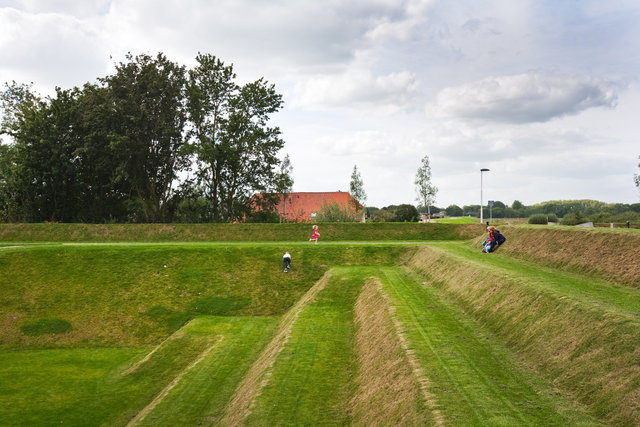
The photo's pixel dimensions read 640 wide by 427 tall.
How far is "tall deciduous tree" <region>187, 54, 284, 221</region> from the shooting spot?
5900 centimetres

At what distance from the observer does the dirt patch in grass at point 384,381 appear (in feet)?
33.5

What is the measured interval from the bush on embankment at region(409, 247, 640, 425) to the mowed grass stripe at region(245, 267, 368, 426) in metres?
4.90

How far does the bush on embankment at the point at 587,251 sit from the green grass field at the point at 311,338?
20.6 inches

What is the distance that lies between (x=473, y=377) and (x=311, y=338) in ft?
28.4

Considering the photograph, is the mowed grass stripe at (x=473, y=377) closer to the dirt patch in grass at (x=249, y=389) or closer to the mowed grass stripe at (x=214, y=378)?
the dirt patch in grass at (x=249, y=389)

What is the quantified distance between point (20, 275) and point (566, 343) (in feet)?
109

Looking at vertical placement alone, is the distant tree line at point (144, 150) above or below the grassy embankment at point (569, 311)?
above

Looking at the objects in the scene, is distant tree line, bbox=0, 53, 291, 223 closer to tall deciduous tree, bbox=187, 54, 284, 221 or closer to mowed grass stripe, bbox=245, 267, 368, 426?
tall deciduous tree, bbox=187, 54, 284, 221

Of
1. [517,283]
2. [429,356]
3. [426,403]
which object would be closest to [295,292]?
[517,283]

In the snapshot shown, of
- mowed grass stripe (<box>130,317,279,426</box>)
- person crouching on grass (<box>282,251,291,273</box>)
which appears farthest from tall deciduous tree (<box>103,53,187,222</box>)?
mowed grass stripe (<box>130,317,279,426</box>)

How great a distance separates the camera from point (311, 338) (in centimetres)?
1886

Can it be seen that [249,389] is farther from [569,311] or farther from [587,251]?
[587,251]

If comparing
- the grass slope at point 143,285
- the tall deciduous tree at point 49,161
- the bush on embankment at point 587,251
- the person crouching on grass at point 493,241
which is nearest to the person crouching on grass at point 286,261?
the grass slope at point 143,285

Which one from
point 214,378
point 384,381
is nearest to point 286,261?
point 214,378
